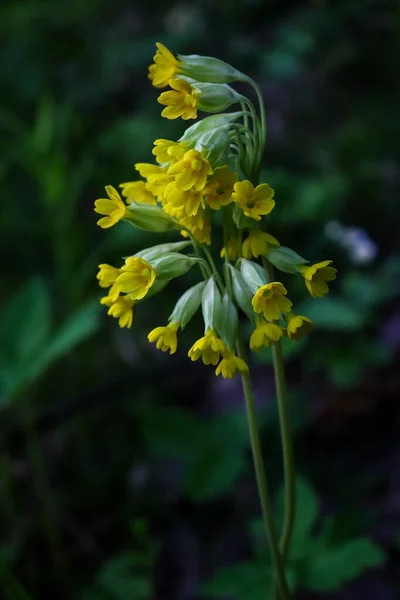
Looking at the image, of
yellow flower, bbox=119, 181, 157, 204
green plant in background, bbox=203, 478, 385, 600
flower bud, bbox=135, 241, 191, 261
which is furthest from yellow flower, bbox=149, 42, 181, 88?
green plant in background, bbox=203, 478, 385, 600

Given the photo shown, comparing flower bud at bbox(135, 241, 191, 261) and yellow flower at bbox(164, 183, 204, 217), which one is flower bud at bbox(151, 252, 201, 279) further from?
yellow flower at bbox(164, 183, 204, 217)

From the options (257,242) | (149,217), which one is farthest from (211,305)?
(149,217)

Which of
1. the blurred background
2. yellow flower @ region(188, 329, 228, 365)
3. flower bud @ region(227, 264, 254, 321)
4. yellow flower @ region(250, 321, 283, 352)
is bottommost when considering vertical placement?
the blurred background

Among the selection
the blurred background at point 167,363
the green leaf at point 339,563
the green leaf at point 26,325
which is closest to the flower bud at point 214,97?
the blurred background at point 167,363

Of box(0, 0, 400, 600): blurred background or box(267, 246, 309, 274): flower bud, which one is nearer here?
box(267, 246, 309, 274): flower bud

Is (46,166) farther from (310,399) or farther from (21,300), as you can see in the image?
(310,399)

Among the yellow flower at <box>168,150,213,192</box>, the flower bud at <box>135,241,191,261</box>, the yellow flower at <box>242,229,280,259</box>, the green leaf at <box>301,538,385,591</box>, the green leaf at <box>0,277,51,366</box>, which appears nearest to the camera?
the yellow flower at <box>168,150,213,192</box>
